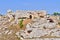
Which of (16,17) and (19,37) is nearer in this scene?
(19,37)

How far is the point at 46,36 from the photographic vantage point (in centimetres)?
4028

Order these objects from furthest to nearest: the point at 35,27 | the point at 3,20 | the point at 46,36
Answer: the point at 3,20 → the point at 35,27 → the point at 46,36

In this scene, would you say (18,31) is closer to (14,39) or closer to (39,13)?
(14,39)

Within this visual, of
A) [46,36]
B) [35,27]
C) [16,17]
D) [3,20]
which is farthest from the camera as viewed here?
[3,20]

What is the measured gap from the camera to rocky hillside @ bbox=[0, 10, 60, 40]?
4097 cm

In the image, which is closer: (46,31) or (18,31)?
(46,31)

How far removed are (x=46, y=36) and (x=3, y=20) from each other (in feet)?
54.1

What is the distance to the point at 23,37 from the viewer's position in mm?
41750

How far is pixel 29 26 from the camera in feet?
144

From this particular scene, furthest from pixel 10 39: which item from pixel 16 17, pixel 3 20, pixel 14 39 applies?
pixel 3 20

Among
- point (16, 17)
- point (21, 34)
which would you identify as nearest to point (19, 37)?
point (21, 34)

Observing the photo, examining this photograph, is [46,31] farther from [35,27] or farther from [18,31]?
[18,31]

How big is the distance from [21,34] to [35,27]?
7.84ft

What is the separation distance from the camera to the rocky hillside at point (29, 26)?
40969 mm
